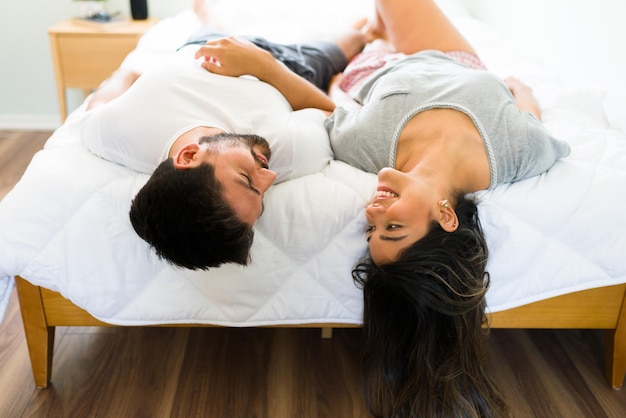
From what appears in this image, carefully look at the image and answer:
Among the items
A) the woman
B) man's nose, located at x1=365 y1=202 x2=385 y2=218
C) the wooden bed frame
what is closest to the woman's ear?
the woman

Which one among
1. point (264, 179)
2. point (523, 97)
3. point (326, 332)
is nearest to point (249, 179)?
point (264, 179)

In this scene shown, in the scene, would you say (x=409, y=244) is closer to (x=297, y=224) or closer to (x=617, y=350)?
(x=297, y=224)

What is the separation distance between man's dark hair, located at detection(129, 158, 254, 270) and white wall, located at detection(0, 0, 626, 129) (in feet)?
4.18

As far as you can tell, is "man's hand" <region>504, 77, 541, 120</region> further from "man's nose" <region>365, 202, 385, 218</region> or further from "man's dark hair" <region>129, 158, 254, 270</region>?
"man's dark hair" <region>129, 158, 254, 270</region>

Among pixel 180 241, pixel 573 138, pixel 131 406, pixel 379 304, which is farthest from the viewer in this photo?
pixel 573 138

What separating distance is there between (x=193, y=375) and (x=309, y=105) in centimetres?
75

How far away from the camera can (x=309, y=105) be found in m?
1.63

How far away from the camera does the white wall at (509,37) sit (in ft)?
6.21

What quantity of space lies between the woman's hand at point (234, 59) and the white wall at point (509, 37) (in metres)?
1.05

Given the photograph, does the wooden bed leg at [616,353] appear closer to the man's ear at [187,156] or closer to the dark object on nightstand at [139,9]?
the man's ear at [187,156]

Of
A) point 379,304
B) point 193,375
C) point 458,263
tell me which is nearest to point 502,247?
point 458,263

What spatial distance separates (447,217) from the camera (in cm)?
119

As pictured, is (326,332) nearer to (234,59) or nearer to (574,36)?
(234,59)

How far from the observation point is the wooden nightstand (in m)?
2.53
